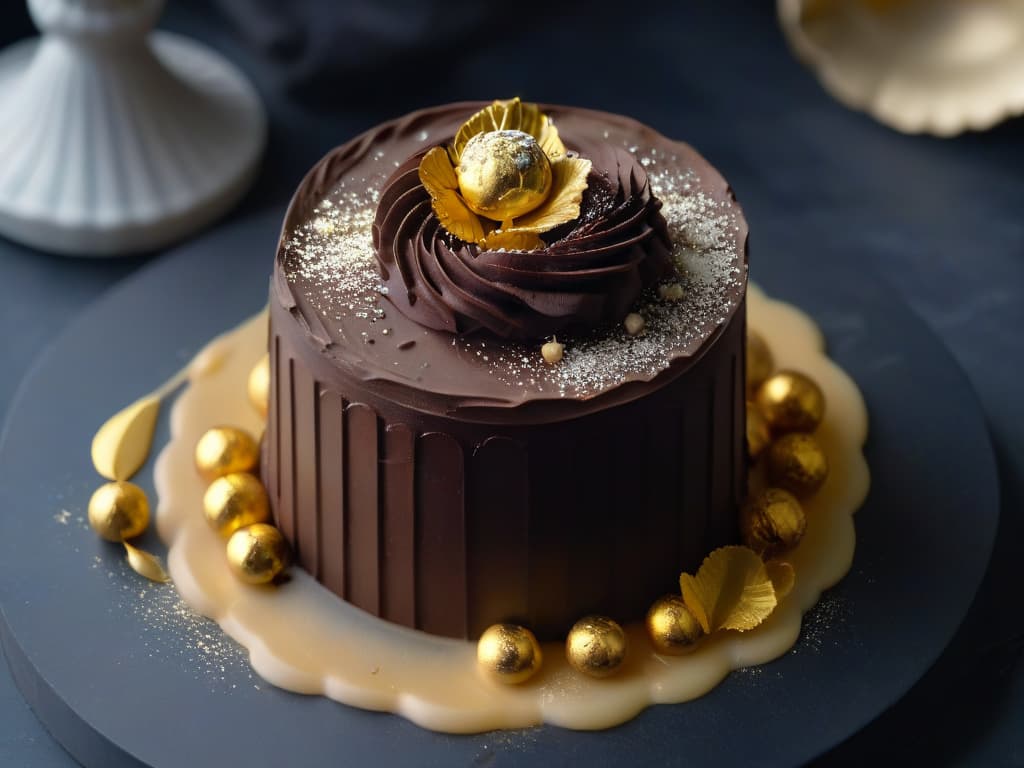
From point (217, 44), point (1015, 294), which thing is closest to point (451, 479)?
point (1015, 294)

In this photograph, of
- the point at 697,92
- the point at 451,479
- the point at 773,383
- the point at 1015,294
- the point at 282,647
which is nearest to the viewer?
the point at 451,479

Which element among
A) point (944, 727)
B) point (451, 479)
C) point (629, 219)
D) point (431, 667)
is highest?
point (629, 219)

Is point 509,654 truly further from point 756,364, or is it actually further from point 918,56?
point 918,56

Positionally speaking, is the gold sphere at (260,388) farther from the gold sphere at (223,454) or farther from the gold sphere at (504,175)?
the gold sphere at (504,175)

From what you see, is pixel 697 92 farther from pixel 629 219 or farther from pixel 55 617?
pixel 55 617

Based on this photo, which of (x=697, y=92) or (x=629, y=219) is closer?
(x=629, y=219)

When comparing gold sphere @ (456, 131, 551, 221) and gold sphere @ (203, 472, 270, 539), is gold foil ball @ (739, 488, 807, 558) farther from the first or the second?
gold sphere @ (203, 472, 270, 539)
